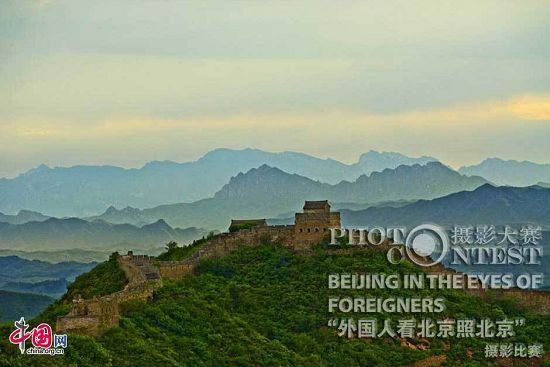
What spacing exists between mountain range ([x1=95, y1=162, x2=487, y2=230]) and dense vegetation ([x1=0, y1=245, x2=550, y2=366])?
12244cm

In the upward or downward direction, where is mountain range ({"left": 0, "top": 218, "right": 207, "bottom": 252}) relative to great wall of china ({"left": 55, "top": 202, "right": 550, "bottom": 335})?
upward

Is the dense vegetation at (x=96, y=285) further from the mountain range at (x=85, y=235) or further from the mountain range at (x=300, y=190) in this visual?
the mountain range at (x=300, y=190)

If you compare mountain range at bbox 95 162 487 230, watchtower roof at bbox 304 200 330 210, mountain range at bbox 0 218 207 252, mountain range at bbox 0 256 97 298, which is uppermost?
mountain range at bbox 95 162 487 230

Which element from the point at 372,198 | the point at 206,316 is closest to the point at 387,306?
the point at 206,316

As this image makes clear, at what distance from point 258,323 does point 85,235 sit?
12932 centimetres

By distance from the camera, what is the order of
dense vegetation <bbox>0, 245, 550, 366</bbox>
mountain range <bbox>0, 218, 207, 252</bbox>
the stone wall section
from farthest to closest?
mountain range <bbox>0, 218, 207, 252</bbox> < the stone wall section < dense vegetation <bbox>0, 245, 550, 366</bbox>

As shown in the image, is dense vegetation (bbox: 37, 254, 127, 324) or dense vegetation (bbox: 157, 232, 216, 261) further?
dense vegetation (bbox: 157, 232, 216, 261)

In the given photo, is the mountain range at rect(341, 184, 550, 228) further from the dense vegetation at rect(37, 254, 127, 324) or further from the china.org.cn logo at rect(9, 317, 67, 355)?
the china.org.cn logo at rect(9, 317, 67, 355)

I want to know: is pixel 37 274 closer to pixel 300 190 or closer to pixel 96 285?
pixel 300 190

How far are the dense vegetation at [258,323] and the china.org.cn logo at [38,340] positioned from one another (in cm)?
26

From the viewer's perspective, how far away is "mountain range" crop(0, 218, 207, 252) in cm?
17088

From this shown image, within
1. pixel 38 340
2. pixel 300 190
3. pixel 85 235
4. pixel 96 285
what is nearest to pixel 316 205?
pixel 96 285

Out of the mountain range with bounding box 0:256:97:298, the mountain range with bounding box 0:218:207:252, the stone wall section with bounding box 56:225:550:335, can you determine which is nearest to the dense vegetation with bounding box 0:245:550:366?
the stone wall section with bounding box 56:225:550:335

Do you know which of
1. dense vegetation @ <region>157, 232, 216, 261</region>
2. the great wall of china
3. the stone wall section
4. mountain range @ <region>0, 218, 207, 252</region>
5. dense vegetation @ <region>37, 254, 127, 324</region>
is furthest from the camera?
mountain range @ <region>0, 218, 207, 252</region>
